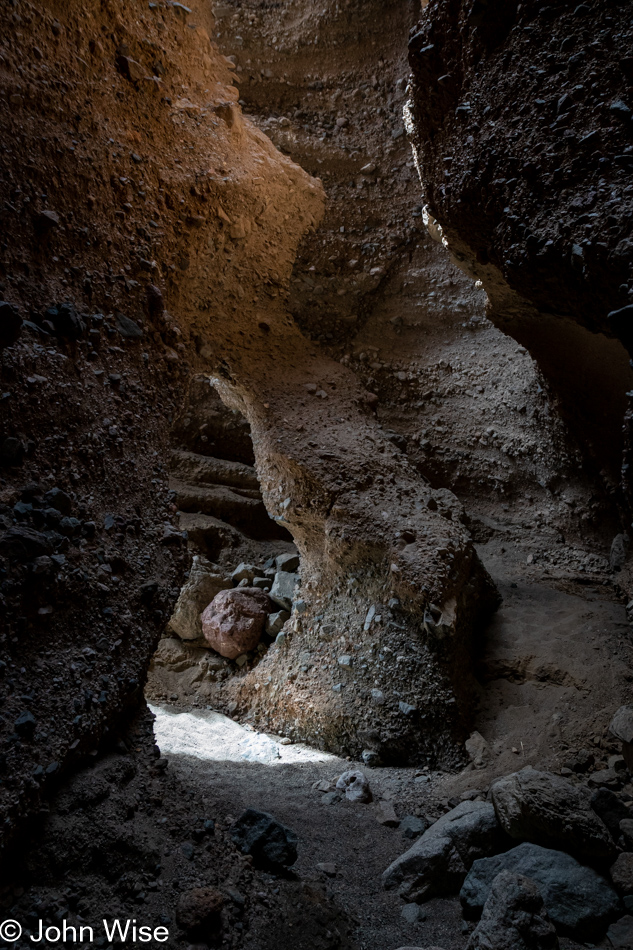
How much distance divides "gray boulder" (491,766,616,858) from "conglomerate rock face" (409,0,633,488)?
4.54 feet

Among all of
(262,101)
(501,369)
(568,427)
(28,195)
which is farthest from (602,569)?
(262,101)

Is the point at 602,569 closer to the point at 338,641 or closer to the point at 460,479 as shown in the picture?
the point at 460,479

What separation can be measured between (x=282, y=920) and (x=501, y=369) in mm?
3764

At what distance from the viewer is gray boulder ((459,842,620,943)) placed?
1.59 meters

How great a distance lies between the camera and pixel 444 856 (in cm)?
187

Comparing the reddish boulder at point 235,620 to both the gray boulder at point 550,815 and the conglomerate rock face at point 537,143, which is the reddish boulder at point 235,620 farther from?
the conglomerate rock face at point 537,143

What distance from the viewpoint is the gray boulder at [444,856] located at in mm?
1832

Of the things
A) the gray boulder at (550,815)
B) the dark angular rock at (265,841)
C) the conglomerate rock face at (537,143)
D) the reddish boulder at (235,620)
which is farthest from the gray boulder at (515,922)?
the reddish boulder at (235,620)

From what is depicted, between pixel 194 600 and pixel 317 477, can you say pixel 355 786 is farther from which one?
pixel 194 600

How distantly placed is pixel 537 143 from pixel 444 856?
2292 millimetres

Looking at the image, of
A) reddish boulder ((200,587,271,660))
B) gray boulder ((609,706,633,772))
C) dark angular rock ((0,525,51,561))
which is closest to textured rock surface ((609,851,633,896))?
gray boulder ((609,706,633,772))

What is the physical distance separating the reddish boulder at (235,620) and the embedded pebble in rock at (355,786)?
1.63 meters

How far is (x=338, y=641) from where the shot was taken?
3.36 metres

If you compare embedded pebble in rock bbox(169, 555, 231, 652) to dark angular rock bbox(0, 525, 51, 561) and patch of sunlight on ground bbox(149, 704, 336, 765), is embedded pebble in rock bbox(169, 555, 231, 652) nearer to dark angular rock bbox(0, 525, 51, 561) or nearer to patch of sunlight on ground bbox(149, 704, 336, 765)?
patch of sunlight on ground bbox(149, 704, 336, 765)
